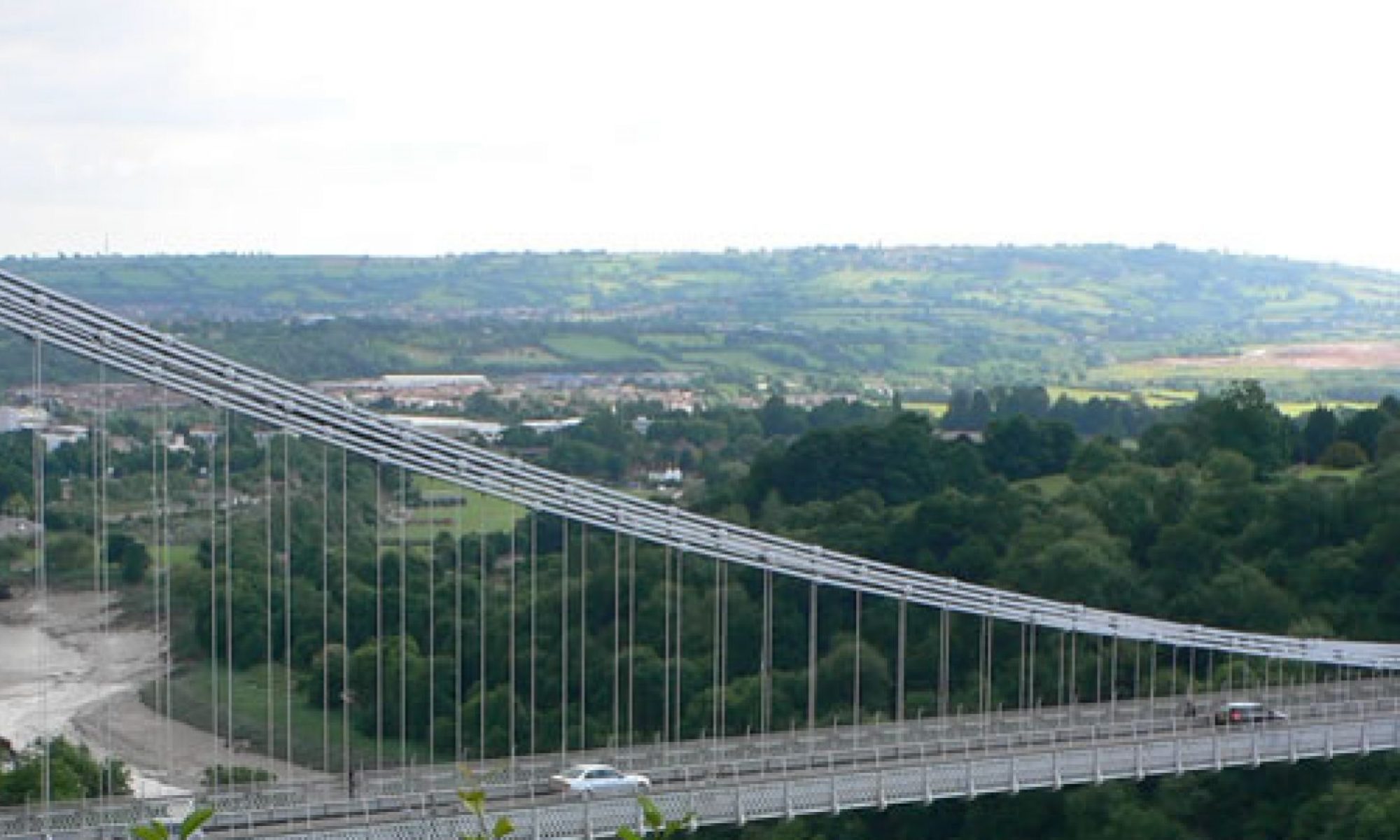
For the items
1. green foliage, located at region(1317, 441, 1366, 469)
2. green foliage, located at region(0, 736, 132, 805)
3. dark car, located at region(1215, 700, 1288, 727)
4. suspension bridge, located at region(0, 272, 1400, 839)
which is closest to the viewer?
suspension bridge, located at region(0, 272, 1400, 839)

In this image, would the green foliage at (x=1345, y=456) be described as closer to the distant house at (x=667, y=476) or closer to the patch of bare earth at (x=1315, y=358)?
the distant house at (x=667, y=476)

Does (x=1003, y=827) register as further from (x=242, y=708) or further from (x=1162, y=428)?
(x=1162, y=428)

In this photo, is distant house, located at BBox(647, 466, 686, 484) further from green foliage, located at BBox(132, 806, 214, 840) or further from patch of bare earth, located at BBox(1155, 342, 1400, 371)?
patch of bare earth, located at BBox(1155, 342, 1400, 371)

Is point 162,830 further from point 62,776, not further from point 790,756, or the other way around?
point 62,776

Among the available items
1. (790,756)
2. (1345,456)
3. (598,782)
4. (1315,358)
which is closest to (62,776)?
(598,782)

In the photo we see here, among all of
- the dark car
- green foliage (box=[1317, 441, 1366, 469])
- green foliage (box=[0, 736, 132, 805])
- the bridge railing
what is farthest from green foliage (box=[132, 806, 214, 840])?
green foliage (box=[1317, 441, 1366, 469])

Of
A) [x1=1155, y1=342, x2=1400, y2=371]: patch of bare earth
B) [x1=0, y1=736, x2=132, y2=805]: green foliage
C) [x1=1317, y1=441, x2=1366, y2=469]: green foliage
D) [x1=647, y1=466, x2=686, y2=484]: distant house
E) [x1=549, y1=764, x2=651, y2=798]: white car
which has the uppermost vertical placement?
[x1=1317, y1=441, x2=1366, y2=469]: green foliage

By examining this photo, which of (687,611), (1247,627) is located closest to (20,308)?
(687,611)
